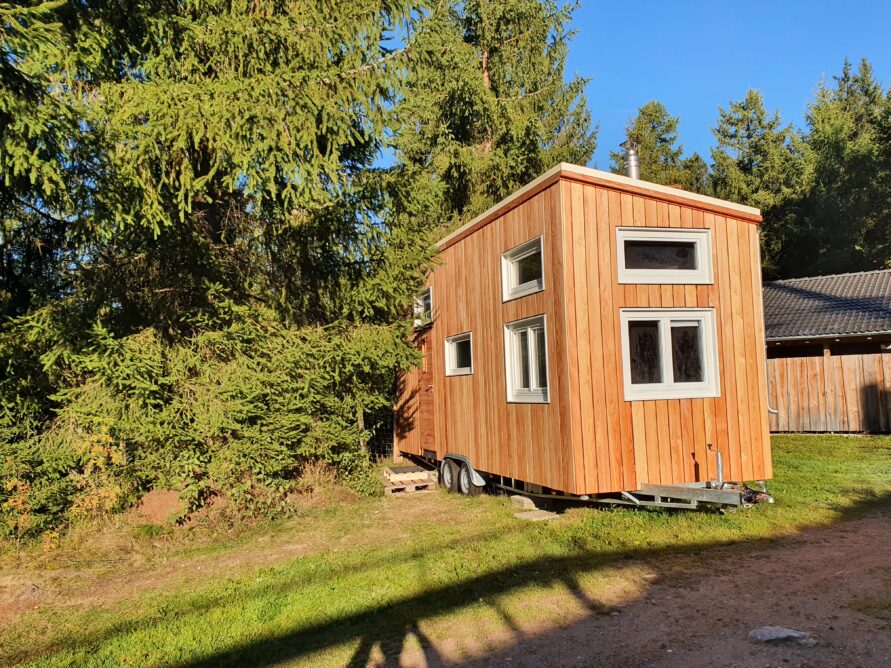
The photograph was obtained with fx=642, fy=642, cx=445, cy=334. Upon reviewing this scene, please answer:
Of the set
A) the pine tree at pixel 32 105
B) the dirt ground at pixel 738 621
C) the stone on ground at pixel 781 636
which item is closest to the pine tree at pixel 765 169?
the dirt ground at pixel 738 621

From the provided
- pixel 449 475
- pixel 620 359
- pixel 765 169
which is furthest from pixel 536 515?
pixel 765 169

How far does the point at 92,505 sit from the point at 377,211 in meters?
5.30

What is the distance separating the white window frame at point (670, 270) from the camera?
7344 mm

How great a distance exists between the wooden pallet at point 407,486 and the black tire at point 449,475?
0.26 meters

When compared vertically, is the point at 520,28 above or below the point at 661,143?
below

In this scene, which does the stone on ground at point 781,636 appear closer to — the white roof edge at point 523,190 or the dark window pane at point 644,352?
the dark window pane at point 644,352

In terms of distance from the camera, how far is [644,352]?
737cm

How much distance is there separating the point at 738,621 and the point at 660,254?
14.1 ft

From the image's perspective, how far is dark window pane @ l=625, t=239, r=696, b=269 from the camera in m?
7.45

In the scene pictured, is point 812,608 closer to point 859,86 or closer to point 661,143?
point 661,143

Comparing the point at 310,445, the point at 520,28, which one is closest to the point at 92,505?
the point at 310,445

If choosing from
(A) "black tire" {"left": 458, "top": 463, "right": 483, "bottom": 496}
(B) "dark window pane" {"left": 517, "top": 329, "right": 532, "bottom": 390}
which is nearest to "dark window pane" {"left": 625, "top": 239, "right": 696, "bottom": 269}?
(B) "dark window pane" {"left": 517, "top": 329, "right": 532, "bottom": 390}

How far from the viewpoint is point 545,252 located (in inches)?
296

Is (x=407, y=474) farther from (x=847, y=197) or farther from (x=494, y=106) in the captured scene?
(x=847, y=197)
